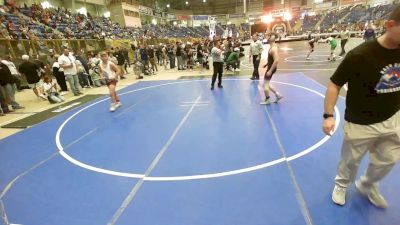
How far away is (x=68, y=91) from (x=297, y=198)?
12890mm

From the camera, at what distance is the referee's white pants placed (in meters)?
2.71

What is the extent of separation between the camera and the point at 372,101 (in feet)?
8.72

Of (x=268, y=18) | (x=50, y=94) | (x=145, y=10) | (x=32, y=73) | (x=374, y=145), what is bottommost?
(x=50, y=94)

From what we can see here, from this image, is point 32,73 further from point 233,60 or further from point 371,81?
point 371,81

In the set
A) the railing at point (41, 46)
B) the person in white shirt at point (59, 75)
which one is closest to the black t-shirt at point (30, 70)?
the person in white shirt at point (59, 75)

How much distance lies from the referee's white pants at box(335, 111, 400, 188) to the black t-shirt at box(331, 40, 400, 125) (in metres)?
0.08

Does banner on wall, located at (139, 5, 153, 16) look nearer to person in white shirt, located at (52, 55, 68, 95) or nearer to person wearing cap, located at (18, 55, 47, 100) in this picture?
person in white shirt, located at (52, 55, 68, 95)

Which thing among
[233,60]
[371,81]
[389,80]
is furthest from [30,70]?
[389,80]

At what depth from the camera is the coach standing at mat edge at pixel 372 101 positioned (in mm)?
2467

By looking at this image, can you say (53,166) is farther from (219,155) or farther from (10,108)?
(10,108)

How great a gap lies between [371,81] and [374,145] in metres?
0.82

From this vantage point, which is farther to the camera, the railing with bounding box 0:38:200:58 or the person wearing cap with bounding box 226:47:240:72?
the person wearing cap with bounding box 226:47:240:72

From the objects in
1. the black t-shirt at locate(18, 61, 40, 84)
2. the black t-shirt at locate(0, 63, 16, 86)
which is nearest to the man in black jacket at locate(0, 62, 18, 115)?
the black t-shirt at locate(0, 63, 16, 86)

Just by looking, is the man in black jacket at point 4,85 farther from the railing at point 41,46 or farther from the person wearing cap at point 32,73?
the railing at point 41,46
